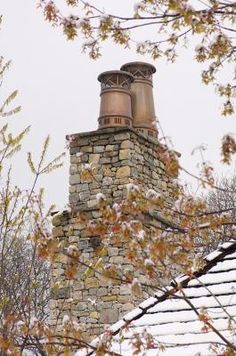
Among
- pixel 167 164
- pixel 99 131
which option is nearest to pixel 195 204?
pixel 167 164

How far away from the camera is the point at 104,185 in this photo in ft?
29.8

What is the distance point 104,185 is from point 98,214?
0.43 m

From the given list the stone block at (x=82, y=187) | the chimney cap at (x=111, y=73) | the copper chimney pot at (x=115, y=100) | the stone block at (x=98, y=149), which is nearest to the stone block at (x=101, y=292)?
the stone block at (x=82, y=187)

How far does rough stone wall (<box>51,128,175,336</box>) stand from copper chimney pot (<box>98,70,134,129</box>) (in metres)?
0.40

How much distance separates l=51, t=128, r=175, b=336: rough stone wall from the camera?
28.4ft

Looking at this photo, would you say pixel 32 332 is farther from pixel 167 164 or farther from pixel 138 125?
pixel 138 125

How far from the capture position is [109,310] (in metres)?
8.61

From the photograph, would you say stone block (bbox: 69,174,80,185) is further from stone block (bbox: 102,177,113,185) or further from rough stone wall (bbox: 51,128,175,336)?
stone block (bbox: 102,177,113,185)

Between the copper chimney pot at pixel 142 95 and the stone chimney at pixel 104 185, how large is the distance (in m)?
0.03

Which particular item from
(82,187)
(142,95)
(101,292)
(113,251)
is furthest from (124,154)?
(101,292)

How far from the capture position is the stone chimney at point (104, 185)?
8672 millimetres

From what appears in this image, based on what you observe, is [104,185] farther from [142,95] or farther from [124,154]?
[142,95]

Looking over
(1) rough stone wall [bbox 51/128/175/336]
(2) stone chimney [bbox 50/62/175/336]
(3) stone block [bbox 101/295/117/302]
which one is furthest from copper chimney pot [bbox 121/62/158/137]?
(3) stone block [bbox 101/295/117/302]

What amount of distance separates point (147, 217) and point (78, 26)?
5643 mm
